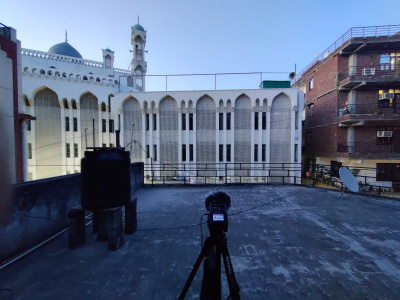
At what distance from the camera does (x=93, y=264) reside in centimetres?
307

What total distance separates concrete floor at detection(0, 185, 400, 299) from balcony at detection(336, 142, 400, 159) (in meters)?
12.3

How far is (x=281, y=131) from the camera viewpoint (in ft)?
57.2

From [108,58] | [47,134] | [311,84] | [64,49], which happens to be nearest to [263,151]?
[311,84]

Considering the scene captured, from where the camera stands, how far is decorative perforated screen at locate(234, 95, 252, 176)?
57.8ft

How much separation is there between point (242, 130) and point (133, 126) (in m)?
10.9

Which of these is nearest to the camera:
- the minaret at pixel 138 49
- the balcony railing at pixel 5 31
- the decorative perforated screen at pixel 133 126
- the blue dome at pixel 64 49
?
the balcony railing at pixel 5 31

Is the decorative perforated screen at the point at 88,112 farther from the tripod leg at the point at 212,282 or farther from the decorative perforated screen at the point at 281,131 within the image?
the tripod leg at the point at 212,282

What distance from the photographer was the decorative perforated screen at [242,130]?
17625mm

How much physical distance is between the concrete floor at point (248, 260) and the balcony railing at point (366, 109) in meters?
14.0

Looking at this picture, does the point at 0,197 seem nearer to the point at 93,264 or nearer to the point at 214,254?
the point at 93,264

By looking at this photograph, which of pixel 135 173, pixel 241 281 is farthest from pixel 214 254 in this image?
pixel 135 173

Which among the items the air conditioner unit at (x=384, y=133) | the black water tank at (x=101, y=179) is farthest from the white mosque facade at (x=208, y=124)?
the black water tank at (x=101, y=179)

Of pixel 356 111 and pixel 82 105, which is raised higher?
pixel 82 105

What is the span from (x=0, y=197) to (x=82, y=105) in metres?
23.3
